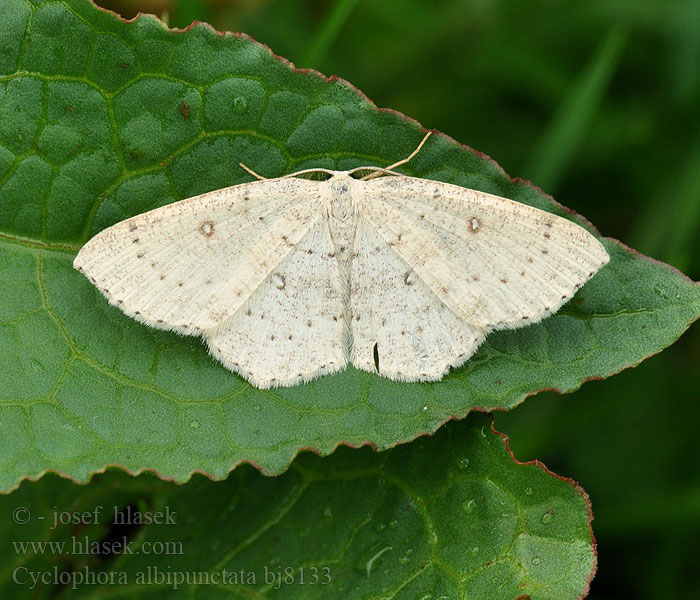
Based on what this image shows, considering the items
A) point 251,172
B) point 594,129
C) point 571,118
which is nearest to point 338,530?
point 251,172

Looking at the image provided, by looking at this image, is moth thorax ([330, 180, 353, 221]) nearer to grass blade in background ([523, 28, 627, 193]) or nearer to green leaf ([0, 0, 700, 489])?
green leaf ([0, 0, 700, 489])

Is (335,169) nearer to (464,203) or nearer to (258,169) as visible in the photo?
→ (258,169)

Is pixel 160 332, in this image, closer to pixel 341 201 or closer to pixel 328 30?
pixel 341 201

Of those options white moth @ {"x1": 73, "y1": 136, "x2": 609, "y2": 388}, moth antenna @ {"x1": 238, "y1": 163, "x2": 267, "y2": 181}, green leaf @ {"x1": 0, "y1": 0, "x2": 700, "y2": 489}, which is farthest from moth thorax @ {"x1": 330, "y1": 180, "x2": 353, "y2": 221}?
moth antenna @ {"x1": 238, "y1": 163, "x2": 267, "y2": 181}

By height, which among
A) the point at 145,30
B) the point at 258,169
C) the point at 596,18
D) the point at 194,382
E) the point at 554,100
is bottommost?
the point at 194,382

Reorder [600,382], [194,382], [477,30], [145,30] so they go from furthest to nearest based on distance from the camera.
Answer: [477,30], [600,382], [194,382], [145,30]

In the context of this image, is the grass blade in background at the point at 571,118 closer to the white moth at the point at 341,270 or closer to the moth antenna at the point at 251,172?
the white moth at the point at 341,270

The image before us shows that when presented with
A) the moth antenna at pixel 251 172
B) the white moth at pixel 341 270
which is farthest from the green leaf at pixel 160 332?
the white moth at pixel 341 270

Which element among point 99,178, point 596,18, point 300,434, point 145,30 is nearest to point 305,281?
point 300,434
